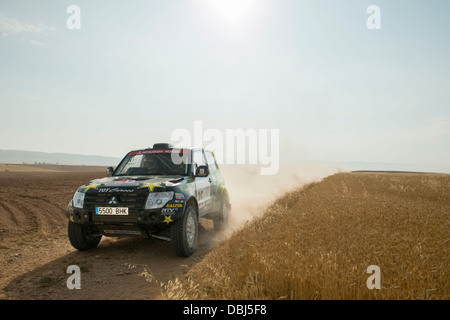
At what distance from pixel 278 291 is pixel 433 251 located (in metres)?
2.45

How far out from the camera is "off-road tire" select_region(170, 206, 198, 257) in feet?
17.6

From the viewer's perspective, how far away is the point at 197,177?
682cm

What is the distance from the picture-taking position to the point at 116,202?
17.3 ft

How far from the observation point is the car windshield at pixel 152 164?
21.7 ft

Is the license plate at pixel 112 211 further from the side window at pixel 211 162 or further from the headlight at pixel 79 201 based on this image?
the side window at pixel 211 162

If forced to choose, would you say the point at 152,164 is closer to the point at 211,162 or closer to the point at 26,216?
the point at 211,162

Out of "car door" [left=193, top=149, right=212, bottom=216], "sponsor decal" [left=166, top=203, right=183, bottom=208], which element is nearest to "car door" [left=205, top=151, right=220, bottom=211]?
"car door" [left=193, top=149, right=212, bottom=216]

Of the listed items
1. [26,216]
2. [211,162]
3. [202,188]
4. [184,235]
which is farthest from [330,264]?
[26,216]

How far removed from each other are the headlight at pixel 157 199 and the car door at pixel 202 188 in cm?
117

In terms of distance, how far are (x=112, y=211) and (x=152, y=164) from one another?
1.83m

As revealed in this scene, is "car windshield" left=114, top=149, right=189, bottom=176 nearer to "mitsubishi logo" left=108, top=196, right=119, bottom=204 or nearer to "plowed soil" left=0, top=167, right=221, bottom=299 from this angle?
"mitsubishi logo" left=108, top=196, right=119, bottom=204

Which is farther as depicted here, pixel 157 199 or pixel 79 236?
pixel 79 236

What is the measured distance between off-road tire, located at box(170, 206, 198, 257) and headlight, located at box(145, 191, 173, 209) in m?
0.46
